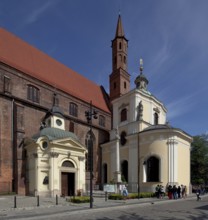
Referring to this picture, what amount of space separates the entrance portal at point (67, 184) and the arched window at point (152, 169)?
32.4 feet

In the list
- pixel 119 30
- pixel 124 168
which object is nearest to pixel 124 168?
pixel 124 168

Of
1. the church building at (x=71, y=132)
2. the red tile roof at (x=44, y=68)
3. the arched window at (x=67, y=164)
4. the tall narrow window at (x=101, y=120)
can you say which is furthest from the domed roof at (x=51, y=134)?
the tall narrow window at (x=101, y=120)

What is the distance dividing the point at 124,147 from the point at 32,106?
13719 mm

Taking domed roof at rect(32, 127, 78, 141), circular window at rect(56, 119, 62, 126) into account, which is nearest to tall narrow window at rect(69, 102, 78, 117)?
circular window at rect(56, 119, 62, 126)

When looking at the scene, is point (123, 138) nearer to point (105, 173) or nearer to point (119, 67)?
point (105, 173)

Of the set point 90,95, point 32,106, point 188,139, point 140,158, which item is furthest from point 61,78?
point 188,139

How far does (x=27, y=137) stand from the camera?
29.9 meters

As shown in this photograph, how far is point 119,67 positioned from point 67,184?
974 inches

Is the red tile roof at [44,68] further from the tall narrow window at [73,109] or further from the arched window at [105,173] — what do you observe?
the arched window at [105,173]

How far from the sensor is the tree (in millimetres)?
51125

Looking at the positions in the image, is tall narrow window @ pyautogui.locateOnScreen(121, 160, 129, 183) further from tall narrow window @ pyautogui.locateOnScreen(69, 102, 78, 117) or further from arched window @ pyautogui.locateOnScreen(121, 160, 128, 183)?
tall narrow window @ pyautogui.locateOnScreen(69, 102, 78, 117)

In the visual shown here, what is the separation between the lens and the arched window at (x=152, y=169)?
3507 cm

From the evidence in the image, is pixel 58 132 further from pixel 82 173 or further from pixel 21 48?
pixel 21 48

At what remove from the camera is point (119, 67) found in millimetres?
48969
